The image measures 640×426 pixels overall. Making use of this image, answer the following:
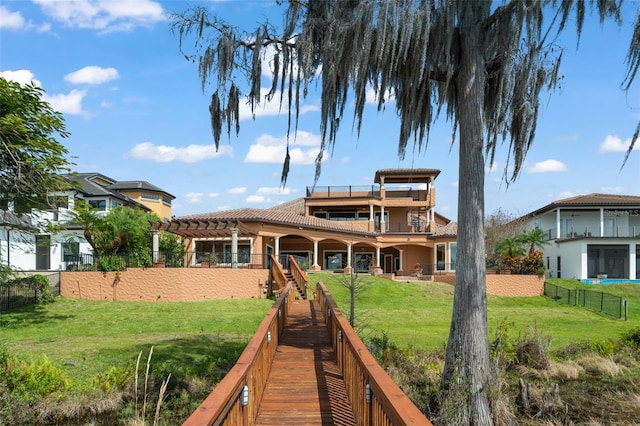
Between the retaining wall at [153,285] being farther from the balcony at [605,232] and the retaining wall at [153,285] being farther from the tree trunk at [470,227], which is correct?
the balcony at [605,232]

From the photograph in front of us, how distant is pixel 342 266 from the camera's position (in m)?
40.4

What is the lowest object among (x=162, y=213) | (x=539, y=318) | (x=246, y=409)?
(x=539, y=318)

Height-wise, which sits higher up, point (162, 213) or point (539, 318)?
point (162, 213)

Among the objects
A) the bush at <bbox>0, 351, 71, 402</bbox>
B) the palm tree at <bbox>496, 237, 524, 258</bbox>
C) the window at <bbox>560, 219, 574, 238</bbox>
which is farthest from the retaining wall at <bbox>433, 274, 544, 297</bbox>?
the bush at <bbox>0, 351, 71, 402</bbox>

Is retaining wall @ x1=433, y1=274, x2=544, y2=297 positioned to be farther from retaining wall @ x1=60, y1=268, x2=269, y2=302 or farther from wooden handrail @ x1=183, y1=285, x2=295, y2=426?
wooden handrail @ x1=183, y1=285, x2=295, y2=426

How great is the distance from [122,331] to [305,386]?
11455 mm

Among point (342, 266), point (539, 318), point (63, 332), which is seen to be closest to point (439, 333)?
point (539, 318)

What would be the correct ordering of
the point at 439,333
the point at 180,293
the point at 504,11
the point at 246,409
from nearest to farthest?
the point at 246,409
the point at 504,11
the point at 439,333
the point at 180,293

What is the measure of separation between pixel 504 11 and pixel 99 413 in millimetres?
9966

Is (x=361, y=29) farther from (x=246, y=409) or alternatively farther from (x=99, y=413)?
(x=99, y=413)

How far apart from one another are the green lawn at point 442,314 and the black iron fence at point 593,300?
1.68 feet

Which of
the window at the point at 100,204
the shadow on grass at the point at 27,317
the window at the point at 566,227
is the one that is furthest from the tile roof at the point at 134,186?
the window at the point at 566,227

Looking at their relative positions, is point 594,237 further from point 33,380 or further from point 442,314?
point 33,380

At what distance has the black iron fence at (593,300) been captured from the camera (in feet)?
73.3
